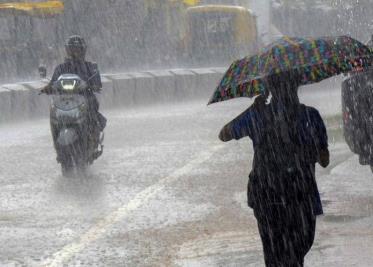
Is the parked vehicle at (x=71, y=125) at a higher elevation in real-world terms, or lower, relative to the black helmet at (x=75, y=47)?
lower

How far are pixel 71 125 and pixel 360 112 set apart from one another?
374 centimetres

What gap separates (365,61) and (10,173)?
23.6 ft

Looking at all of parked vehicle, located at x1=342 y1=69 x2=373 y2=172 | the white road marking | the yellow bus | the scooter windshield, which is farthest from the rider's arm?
the yellow bus

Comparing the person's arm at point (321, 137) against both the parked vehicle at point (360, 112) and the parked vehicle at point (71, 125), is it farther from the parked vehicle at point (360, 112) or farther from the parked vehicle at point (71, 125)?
the parked vehicle at point (71, 125)

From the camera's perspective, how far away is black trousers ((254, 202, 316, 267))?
18.5ft

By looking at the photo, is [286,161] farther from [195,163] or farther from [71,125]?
[195,163]

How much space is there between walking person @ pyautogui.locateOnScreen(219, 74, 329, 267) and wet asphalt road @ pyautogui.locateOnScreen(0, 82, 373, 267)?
1620 mm

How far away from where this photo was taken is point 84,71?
1252 cm

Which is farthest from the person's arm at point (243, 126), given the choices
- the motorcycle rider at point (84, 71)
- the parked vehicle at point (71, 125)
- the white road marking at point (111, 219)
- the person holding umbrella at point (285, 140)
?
the motorcycle rider at point (84, 71)

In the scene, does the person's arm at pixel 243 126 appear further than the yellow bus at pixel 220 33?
No

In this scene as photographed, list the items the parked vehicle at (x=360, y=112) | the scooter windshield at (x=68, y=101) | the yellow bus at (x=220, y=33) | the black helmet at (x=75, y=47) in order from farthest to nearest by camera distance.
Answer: the yellow bus at (x=220, y=33) → the black helmet at (x=75, y=47) → the scooter windshield at (x=68, y=101) → the parked vehicle at (x=360, y=112)

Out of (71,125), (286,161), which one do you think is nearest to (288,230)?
(286,161)

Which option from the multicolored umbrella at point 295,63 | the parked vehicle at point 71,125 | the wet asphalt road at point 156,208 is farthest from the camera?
the parked vehicle at point 71,125

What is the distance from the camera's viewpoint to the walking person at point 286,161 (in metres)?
5.62
